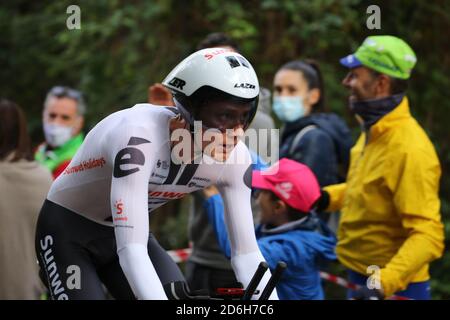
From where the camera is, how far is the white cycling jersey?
3.58 m

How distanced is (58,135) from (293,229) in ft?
11.4

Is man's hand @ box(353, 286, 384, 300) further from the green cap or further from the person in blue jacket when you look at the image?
the green cap

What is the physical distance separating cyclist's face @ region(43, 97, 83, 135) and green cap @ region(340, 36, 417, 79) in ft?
11.2

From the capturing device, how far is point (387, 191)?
546 centimetres

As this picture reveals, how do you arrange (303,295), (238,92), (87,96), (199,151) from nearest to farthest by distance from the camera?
(238,92), (199,151), (303,295), (87,96)

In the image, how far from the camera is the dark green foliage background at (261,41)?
925cm

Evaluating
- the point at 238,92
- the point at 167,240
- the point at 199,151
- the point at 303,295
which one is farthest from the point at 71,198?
the point at 167,240

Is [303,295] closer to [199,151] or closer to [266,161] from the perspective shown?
[266,161]

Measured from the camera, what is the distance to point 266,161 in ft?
19.6

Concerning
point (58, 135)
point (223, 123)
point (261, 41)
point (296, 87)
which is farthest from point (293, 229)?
point (261, 41)

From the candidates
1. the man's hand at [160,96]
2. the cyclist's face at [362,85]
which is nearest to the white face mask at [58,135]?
the man's hand at [160,96]

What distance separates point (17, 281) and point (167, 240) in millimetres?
3631

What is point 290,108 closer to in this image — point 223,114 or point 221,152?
point 221,152

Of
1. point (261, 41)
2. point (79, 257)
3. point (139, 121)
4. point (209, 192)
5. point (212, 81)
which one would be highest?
point (261, 41)
